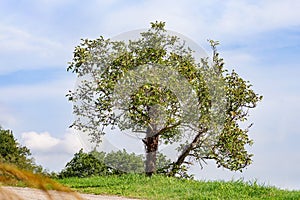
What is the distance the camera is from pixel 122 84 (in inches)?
544

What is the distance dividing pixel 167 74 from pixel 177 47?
95cm

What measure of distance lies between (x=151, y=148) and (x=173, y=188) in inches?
154

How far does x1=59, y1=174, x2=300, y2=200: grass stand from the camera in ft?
31.8

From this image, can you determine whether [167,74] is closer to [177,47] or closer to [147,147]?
[177,47]

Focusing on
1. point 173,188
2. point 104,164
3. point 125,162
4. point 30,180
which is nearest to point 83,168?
point 104,164

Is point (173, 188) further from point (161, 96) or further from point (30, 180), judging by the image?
point (30, 180)

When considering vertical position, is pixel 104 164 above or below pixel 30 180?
above

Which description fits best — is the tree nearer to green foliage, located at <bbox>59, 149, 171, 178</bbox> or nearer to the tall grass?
green foliage, located at <bbox>59, 149, 171, 178</bbox>

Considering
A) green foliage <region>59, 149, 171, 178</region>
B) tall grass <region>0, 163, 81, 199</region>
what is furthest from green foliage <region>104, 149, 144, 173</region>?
tall grass <region>0, 163, 81, 199</region>

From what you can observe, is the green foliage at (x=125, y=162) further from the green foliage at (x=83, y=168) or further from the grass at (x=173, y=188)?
the grass at (x=173, y=188)

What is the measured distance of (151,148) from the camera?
14.6m

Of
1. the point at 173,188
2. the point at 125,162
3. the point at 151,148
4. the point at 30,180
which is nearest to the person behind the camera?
the point at 30,180

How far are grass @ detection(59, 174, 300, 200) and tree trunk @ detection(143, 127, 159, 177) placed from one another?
1711mm

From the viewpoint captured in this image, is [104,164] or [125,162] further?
[104,164]
